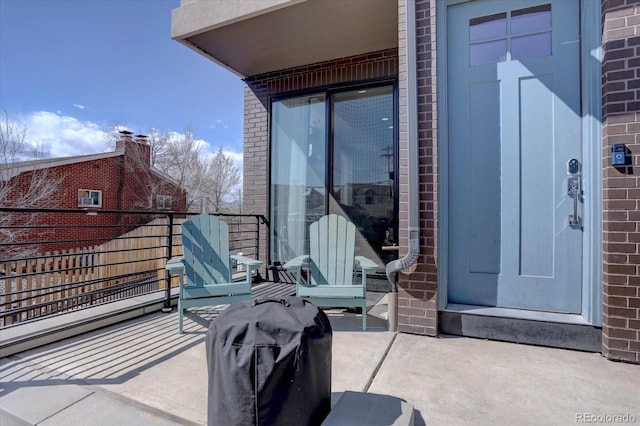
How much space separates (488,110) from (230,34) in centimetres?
277

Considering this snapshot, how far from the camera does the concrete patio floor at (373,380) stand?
5.43ft

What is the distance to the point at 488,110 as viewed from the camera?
270 cm

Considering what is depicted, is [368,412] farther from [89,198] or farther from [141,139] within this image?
[141,139]

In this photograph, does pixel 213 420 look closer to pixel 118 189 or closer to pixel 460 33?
pixel 460 33

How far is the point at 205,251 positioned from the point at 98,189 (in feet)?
39.8

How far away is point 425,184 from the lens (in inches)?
106

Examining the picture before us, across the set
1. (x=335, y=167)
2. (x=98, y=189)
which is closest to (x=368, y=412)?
(x=335, y=167)

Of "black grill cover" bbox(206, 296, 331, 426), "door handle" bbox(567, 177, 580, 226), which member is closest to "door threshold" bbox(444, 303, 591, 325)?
"door handle" bbox(567, 177, 580, 226)

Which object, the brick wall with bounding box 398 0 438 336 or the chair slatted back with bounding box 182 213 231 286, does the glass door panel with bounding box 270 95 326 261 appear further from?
the brick wall with bounding box 398 0 438 336

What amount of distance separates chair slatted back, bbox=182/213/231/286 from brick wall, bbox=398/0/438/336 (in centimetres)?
181

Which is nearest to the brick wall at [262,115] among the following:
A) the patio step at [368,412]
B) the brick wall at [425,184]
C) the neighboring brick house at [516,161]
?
the neighboring brick house at [516,161]

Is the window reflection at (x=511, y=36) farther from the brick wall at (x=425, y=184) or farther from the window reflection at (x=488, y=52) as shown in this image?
the brick wall at (x=425, y=184)

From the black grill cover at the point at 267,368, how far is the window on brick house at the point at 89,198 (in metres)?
13.6

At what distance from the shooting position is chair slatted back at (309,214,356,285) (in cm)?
326
